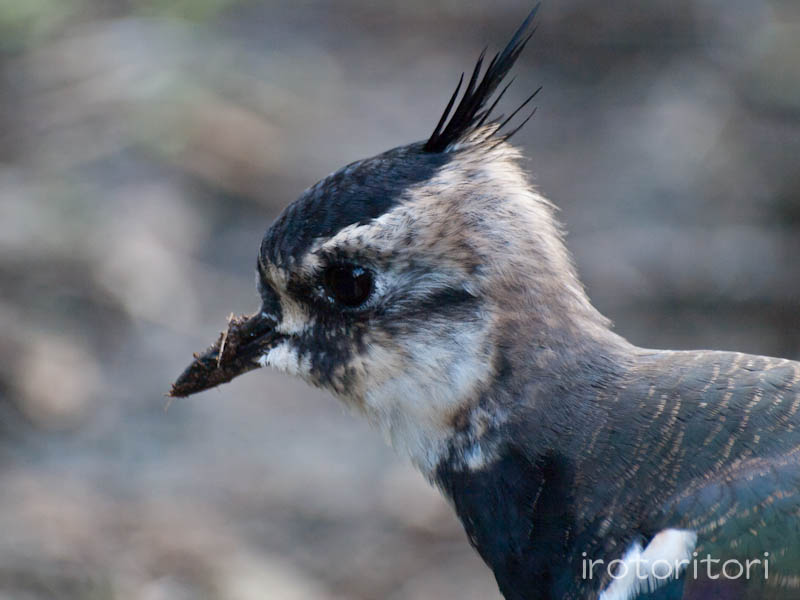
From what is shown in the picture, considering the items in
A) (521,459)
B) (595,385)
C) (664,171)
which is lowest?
(521,459)

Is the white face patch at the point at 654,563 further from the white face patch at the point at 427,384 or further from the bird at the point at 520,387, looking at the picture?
the white face patch at the point at 427,384

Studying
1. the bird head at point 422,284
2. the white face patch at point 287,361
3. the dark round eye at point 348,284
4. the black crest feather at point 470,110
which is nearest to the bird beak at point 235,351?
the white face patch at point 287,361

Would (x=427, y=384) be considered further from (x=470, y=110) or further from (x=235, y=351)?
(x=470, y=110)

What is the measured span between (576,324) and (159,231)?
16.8 feet

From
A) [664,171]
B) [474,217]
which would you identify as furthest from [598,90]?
[474,217]

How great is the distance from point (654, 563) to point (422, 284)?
3.60ft

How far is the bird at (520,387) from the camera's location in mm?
3139

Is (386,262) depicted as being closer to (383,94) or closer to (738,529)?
(738,529)

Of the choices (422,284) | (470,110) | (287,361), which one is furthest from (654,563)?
(470,110)

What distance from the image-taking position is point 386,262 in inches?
137

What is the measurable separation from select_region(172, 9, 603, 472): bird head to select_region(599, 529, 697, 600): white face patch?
591 mm

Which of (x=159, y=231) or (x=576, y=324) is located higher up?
(x=159, y=231)

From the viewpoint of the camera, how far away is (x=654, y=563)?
311cm

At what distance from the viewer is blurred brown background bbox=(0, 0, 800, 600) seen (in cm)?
607
